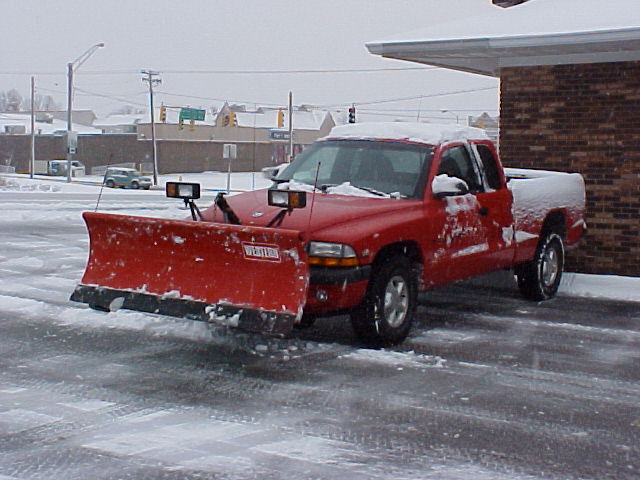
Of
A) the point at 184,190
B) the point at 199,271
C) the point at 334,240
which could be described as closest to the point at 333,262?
the point at 334,240

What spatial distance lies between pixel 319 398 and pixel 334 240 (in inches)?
54.6

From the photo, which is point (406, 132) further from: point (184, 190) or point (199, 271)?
point (199, 271)

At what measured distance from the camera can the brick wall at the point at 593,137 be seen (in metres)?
11.6

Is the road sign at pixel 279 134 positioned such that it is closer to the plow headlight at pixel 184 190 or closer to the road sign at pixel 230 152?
the road sign at pixel 230 152

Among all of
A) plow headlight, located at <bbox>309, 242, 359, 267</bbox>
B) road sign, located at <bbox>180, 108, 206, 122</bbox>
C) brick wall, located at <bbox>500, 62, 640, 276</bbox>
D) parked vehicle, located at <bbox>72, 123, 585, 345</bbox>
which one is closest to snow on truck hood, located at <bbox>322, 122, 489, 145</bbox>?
parked vehicle, located at <bbox>72, 123, 585, 345</bbox>

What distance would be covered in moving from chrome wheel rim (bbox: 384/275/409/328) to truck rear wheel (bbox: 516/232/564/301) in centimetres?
294

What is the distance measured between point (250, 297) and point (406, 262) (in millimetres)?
1522

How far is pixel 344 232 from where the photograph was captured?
7051 millimetres

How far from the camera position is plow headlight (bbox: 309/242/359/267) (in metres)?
6.93

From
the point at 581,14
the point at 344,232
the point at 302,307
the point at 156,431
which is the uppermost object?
the point at 581,14

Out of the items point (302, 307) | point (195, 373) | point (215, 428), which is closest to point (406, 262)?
point (302, 307)

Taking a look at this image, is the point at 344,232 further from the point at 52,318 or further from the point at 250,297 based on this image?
the point at 52,318

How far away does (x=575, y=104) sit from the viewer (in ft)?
39.1

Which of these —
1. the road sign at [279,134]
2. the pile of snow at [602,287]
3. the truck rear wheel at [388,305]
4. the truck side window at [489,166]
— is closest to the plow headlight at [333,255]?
the truck rear wheel at [388,305]
